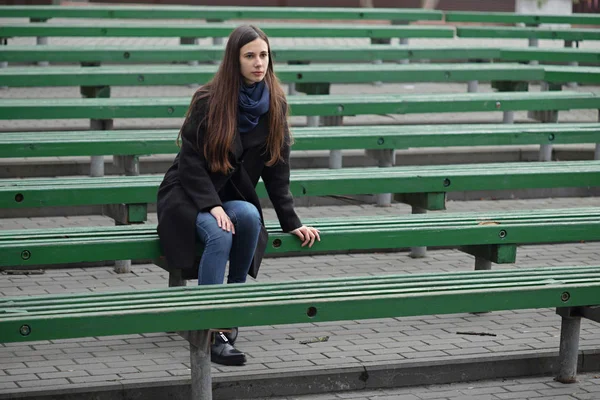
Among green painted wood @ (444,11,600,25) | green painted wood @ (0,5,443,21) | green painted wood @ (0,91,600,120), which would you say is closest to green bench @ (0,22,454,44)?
green painted wood @ (0,5,443,21)

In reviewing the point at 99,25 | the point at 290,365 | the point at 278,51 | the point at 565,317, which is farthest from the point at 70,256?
the point at 99,25

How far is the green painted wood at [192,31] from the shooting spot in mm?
11836

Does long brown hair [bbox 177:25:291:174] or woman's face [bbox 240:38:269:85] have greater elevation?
woman's face [bbox 240:38:269:85]

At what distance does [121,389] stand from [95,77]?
4.66 metres

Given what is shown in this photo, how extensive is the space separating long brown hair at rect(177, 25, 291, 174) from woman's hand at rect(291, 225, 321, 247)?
0.34 meters

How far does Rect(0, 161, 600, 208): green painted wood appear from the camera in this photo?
6.11 metres

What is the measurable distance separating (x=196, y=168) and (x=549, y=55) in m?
7.48

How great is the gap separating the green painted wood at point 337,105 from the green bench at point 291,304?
3.48 m

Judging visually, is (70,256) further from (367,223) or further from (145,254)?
(367,223)

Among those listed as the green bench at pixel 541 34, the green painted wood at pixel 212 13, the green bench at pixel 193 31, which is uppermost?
the green painted wood at pixel 212 13

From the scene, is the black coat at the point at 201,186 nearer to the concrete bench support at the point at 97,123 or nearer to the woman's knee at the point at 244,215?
the woman's knee at the point at 244,215

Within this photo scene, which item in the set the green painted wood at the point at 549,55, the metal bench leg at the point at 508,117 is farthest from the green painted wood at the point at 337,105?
the green painted wood at the point at 549,55

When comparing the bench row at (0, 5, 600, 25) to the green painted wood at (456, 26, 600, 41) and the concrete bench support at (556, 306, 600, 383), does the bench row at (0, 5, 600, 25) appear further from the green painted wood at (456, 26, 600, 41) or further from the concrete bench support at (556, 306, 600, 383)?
the concrete bench support at (556, 306, 600, 383)

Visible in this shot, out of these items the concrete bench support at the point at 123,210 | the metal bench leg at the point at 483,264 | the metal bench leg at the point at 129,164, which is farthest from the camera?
the metal bench leg at the point at 129,164
